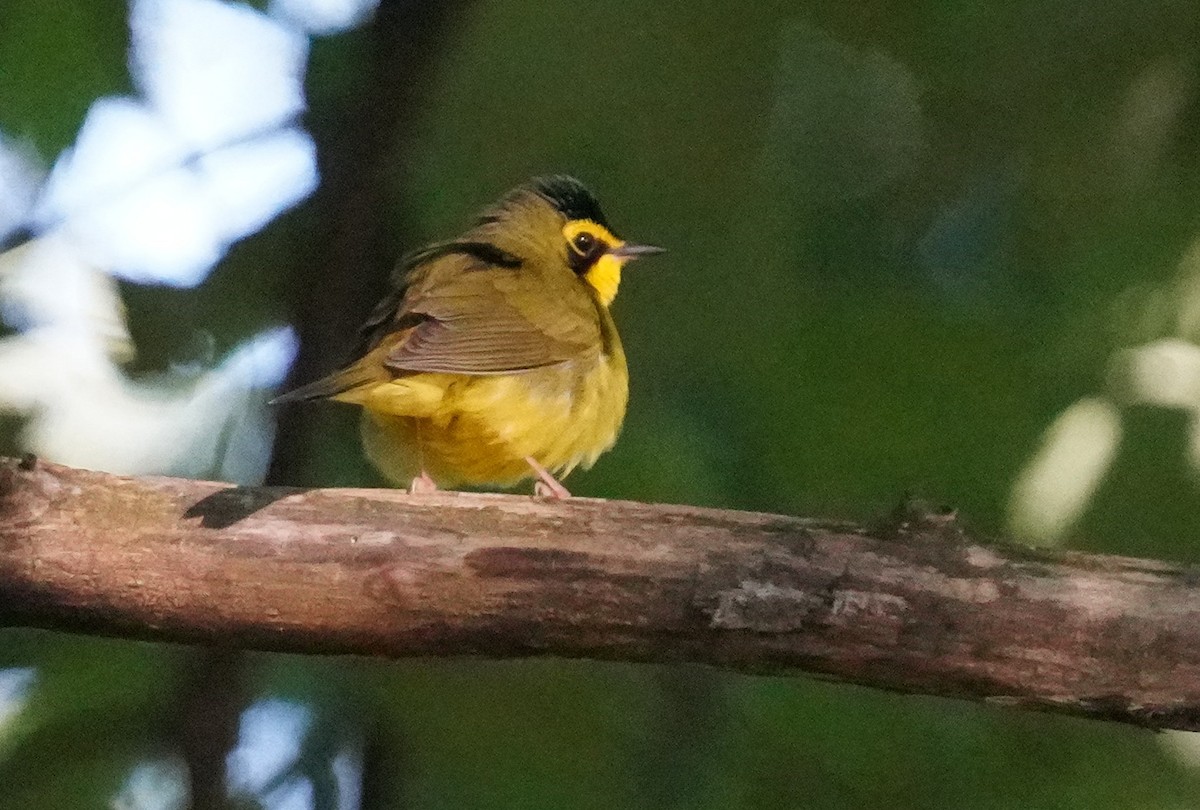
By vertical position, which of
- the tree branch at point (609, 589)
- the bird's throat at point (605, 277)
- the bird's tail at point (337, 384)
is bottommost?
the tree branch at point (609, 589)

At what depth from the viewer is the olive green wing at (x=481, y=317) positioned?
1.25 m

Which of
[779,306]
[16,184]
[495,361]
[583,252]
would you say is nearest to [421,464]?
[495,361]

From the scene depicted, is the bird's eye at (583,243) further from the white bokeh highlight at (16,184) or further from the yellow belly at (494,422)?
the white bokeh highlight at (16,184)

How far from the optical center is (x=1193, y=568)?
0.98 m

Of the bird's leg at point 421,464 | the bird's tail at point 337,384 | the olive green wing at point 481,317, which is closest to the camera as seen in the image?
the bird's tail at point 337,384

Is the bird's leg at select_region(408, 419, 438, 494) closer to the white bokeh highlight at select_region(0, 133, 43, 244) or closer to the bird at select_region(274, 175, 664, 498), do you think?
the bird at select_region(274, 175, 664, 498)

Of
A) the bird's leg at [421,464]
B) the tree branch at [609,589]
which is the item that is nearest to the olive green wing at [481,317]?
the bird's leg at [421,464]

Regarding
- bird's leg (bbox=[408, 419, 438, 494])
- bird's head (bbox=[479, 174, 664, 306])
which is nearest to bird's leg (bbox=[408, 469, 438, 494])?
bird's leg (bbox=[408, 419, 438, 494])

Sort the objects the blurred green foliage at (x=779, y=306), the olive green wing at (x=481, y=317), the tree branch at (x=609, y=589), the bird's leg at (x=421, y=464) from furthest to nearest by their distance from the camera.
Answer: the blurred green foliage at (x=779, y=306) < the bird's leg at (x=421, y=464) < the olive green wing at (x=481, y=317) < the tree branch at (x=609, y=589)

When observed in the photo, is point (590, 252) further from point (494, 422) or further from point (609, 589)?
point (609, 589)

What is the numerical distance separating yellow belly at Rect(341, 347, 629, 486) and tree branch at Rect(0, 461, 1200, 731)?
26 centimetres

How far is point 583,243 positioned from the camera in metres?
1.62

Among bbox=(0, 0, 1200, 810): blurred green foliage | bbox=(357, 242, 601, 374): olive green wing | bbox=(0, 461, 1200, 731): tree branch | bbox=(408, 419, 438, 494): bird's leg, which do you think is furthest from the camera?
bbox=(0, 0, 1200, 810): blurred green foliage

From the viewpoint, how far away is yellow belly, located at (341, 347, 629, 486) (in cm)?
131
